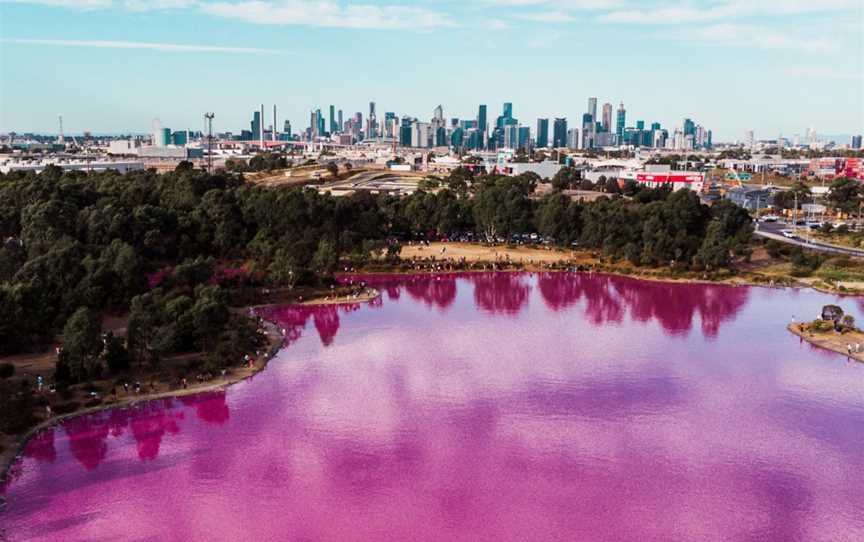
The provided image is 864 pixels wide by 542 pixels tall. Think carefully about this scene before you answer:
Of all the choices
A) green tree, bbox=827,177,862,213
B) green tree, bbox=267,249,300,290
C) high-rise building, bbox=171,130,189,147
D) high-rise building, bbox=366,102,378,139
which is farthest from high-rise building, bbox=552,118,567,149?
green tree, bbox=267,249,300,290

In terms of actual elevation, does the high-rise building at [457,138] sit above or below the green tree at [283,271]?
above

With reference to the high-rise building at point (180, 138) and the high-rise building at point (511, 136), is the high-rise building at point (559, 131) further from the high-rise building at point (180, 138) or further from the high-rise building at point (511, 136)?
the high-rise building at point (180, 138)

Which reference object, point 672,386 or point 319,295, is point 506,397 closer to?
point 672,386

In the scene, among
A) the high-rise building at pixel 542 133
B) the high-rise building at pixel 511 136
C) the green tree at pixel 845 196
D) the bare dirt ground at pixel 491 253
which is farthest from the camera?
the high-rise building at pixel 542 133

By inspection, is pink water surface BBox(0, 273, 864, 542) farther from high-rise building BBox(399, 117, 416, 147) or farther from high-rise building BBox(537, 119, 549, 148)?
high-rise building BBox(537, 119, 549, 148)

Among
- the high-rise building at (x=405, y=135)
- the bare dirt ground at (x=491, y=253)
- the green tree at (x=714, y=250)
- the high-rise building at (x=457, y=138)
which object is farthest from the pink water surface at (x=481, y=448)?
the high-rise building at (x=405, y=135)
